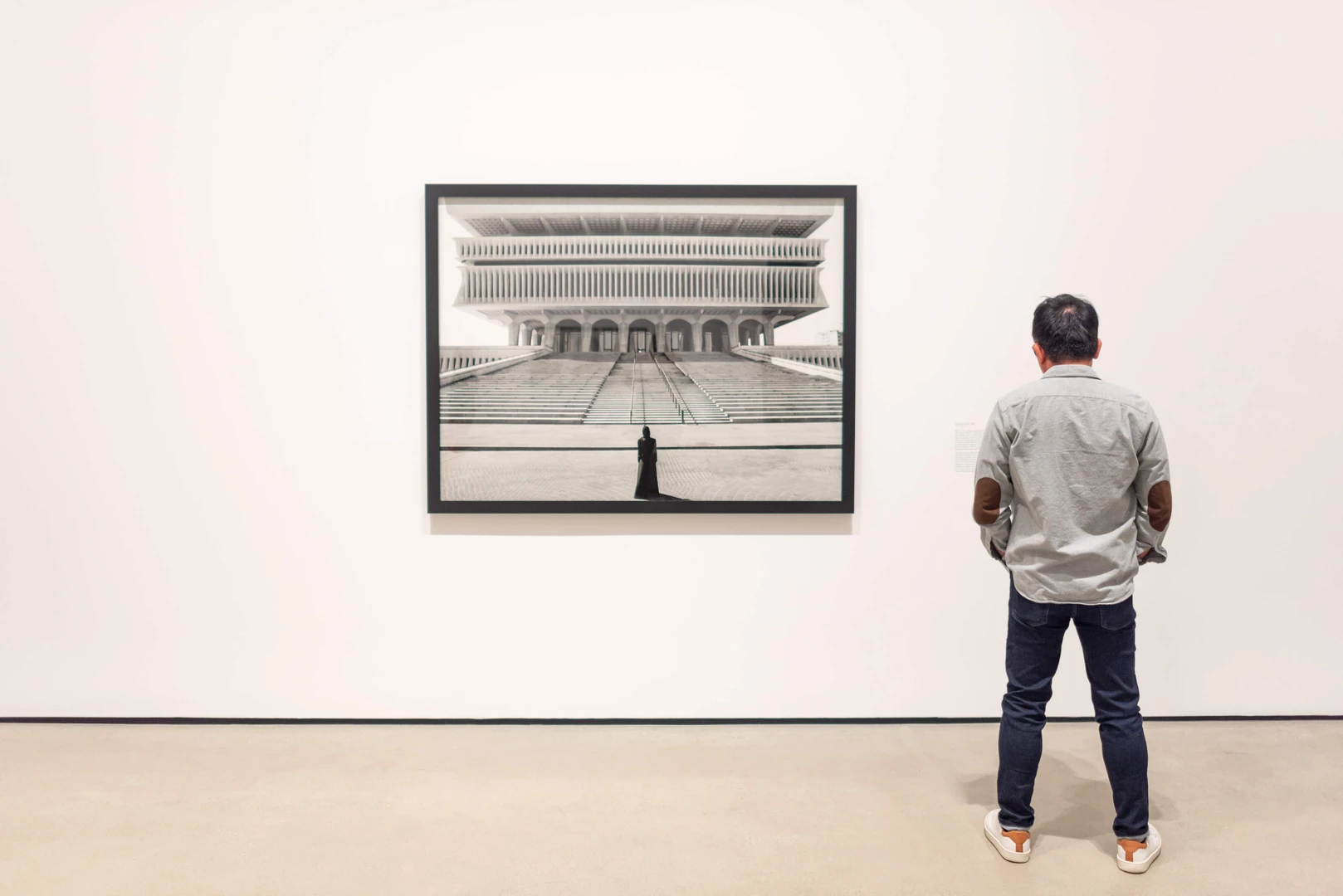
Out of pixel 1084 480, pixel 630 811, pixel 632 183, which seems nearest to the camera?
pixel 1084 480

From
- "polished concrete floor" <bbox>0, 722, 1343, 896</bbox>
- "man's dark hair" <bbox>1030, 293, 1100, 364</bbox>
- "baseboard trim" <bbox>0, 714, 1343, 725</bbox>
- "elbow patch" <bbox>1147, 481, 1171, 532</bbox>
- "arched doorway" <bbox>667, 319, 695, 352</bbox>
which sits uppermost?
"arched doorway" <bbox>667, 319, 695, 352</bbox>

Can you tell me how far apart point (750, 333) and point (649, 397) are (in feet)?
1.35

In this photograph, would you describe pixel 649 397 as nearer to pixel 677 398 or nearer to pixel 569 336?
pixel 677 398

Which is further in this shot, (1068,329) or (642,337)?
(642,337)

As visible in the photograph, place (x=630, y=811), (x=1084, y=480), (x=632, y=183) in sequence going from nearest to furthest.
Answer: (x=1084, y=480)
(x=630, y=811)
(x=632, y=183)

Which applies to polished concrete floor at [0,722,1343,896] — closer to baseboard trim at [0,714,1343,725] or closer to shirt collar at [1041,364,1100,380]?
baseboard trim at [0,714,1343,725]

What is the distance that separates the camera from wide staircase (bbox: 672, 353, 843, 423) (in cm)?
281

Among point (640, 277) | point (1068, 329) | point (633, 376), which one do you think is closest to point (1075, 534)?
point (1068, 329)

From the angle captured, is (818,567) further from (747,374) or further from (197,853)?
(197,853)

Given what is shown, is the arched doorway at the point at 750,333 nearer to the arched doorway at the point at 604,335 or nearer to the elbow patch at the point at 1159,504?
the arched doorway at the point at 604,335

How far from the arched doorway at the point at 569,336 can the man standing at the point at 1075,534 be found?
1399 millimetres

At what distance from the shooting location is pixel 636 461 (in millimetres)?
2850

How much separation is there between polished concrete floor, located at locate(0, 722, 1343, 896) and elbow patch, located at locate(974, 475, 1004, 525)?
850 millimetres

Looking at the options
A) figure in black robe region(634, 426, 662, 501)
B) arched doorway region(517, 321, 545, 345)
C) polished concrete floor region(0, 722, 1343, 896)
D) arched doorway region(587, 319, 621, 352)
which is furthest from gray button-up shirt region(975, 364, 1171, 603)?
arched doorway region(517, 321, 545, 345)
